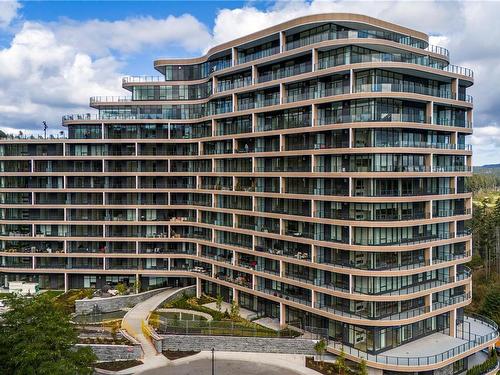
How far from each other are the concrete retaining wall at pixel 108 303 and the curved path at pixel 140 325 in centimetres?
129

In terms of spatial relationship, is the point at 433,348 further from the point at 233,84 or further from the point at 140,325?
the point at 233,84

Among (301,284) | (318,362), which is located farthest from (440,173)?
(318,362)

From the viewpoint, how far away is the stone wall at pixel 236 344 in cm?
5069

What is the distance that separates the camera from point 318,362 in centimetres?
4891

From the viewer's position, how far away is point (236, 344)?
51.9 metres

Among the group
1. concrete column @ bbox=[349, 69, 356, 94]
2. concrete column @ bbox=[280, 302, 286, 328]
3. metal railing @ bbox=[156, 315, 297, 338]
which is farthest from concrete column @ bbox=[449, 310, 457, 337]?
concrete column @ bbox=[349, 69, 356, 94]

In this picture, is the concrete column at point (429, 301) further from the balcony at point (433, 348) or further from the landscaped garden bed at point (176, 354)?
the landscaped garden bed at point (176, 354)

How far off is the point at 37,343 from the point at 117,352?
16092mm

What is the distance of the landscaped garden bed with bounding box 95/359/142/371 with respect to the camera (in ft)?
158

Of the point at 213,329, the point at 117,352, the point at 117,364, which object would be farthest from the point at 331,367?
the point at 117,352

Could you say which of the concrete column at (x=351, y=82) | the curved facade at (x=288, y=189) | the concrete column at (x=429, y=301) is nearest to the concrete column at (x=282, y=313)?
the curved facade at (x=288, y=189)

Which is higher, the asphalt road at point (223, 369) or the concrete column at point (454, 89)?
the concrete column at point (454, 89)

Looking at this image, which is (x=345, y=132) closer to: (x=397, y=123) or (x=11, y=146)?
(x=397, y=123)

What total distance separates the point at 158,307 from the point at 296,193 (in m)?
26.6
